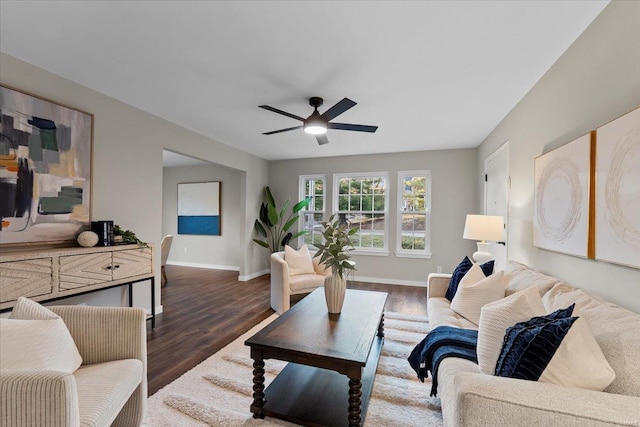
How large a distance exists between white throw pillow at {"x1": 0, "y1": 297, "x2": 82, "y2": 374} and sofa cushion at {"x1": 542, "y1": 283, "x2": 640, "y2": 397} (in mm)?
2285

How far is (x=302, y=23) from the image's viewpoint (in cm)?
181

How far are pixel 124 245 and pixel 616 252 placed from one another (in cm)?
378

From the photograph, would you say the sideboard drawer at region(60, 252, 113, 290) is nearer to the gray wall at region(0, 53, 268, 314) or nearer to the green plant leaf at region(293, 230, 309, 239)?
the gray wall at region(0, 53, 268, 314)

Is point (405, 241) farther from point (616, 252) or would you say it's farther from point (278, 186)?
point (616, 252)

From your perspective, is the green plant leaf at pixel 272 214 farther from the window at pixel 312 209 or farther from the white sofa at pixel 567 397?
the white sofa at pixel 567 397

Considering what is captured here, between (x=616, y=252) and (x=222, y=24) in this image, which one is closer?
(x=616, y=252)

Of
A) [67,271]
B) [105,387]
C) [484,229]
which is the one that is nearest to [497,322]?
[105,387]

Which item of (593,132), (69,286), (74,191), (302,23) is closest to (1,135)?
(74,191)

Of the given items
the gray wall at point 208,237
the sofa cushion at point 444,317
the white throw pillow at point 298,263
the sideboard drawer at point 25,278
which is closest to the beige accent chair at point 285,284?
the white throw pillow at point 298,263

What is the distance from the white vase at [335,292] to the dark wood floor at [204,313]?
1.24 m

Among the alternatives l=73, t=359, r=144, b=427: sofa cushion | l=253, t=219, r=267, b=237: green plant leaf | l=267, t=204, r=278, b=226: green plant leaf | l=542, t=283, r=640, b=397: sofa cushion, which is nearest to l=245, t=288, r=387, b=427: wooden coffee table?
l=73, t=359, r=144, b=427: sofa cushion

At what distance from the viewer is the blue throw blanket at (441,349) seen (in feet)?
5.36

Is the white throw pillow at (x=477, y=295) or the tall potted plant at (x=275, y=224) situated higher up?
the tall potted plant at (x=275, y=224)

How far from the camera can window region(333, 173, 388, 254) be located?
17.9 feet
